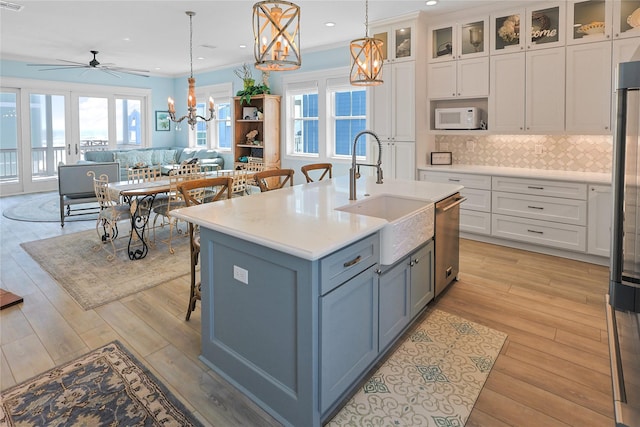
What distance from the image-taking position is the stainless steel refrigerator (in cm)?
103

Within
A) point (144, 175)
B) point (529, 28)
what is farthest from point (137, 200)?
point (529, 28)

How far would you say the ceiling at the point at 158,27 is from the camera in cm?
462

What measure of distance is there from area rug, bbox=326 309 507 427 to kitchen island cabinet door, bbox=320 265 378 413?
5.3 inches

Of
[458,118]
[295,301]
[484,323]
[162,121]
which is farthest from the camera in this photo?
[162,121]

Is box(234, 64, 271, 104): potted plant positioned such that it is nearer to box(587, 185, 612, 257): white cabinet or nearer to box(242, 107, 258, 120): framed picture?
box(242, 107, 258, 120): framed picture

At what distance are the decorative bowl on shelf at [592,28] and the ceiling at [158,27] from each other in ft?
3.16

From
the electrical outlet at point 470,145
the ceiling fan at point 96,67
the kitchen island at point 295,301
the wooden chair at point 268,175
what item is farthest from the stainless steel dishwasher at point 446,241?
the ceiling fan at point 96,67

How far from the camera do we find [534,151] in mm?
4715

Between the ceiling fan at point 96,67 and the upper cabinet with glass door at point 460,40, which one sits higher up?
the ceiling fan at point 96,67

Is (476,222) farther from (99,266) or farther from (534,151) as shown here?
(99,266)

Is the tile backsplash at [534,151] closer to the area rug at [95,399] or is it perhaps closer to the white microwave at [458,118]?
the white microwave at [458,118]

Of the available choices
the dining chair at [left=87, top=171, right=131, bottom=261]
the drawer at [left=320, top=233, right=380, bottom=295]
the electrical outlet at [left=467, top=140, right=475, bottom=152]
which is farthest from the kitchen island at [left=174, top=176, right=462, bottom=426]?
the electrical outlet at [left=467, top=140, right=475, bottom=152]

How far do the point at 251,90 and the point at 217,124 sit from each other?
7.05 ft

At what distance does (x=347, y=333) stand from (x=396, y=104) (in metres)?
3.94
